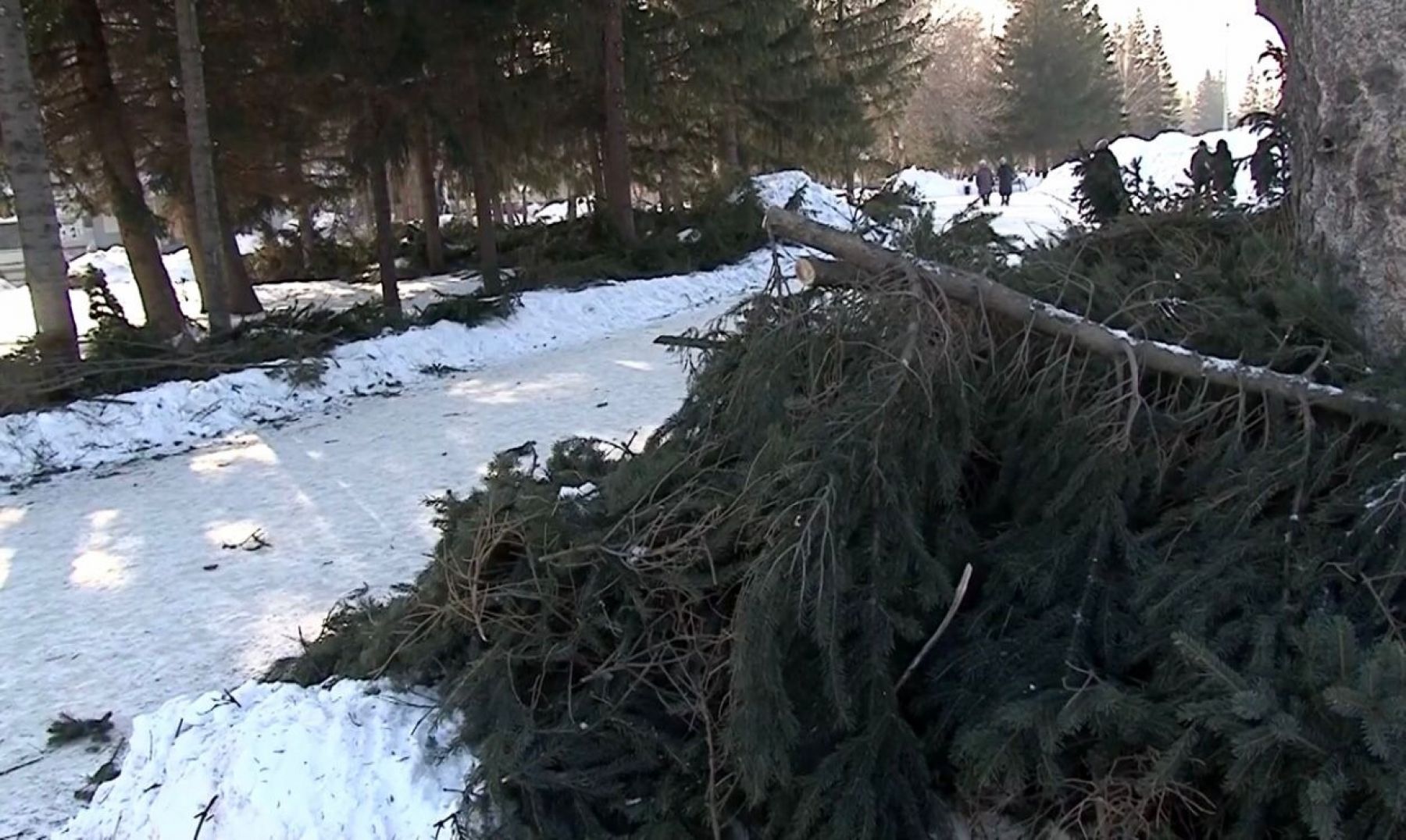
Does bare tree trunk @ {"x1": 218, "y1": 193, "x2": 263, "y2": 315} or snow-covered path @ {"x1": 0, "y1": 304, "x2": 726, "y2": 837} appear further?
bare tree trunk @ {"x1": 218, "y1": 193, "x2": 263, "y2": 315}

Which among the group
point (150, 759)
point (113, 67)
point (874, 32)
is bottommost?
point (150, 759)

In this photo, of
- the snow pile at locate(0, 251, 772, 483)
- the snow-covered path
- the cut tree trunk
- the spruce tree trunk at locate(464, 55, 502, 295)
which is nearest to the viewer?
the cut tree trunk

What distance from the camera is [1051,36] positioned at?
46500 millimetres

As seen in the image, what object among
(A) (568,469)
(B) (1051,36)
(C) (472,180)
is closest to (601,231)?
(C) (472,180)

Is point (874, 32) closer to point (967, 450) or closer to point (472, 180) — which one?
point (472, 180)

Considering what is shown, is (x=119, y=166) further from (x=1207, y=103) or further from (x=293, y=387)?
(x=1207, y=103)

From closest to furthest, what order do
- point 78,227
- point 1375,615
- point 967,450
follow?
1. point 1375,615
2. point 967,450
3. point 78,227

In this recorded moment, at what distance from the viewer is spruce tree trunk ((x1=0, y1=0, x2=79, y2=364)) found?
9164mm

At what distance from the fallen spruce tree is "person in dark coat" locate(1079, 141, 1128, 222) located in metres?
A: 1.50

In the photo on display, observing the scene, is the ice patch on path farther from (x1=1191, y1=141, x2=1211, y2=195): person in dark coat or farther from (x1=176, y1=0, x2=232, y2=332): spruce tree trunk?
(x1=176, y1=0, x2=232, y2=332): spruce tree trunk

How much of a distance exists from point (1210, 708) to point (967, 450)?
1.10 meters

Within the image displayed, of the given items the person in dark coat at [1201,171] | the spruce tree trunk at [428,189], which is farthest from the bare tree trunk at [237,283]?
the person in dark coat at [1201,171]

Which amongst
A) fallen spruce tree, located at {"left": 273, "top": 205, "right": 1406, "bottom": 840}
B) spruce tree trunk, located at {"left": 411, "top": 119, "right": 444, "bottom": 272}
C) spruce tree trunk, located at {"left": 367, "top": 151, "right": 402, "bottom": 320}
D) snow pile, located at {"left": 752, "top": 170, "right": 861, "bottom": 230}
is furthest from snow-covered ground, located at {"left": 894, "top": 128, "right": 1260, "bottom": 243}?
spruce tree trunk, located at {"left": 367, "top": 151, "right": 402, "bottom": 320}

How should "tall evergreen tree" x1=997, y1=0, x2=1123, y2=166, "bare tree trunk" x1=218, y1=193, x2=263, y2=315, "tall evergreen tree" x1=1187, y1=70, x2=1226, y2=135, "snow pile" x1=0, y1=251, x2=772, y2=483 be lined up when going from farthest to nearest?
"tall evergreen tree" x1=1187, y1=70, x2=1226, y2=135, "tall evergreen tree" x1=997, y1=0, x2=1123, y2=166, "bare tree trunk" x1=218, y1=193, x2=263, y2=315, "snow pile" x1=0, y1=251, x2=772, y2=483
